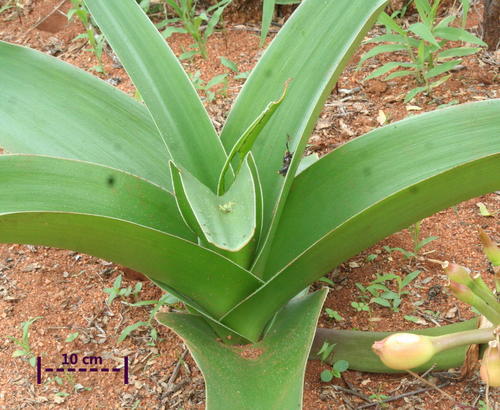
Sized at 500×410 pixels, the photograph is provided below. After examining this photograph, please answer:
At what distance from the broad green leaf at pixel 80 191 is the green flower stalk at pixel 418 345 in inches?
21.5

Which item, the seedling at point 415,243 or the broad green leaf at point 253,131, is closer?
the broad green leaf at point 253,131

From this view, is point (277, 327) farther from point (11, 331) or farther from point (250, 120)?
point (11, 331)

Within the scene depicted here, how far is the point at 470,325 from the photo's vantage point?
51.8 inches

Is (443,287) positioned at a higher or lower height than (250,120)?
lower

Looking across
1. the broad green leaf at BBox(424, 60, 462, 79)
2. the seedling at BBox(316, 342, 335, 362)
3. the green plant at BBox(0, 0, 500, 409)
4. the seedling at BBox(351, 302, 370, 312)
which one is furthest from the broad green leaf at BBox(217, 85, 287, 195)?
the broad green leaf at BBox(424, 60, 462, 79)

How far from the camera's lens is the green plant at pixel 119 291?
1628 millimetres

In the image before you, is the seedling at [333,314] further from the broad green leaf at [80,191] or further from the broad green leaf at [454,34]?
the broad green leaf at [454,34]

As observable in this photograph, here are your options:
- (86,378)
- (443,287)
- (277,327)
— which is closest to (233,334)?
(277,327)

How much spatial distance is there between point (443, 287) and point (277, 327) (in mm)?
506

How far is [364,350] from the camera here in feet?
4.63

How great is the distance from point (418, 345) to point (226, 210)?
1.12 feet

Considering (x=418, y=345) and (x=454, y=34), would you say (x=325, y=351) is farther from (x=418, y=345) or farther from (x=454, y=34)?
(x=454, y=34)

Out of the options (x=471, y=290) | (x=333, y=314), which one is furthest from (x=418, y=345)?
(x=333, y=314)

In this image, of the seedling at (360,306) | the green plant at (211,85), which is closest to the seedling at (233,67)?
the green plant at (211,85)
